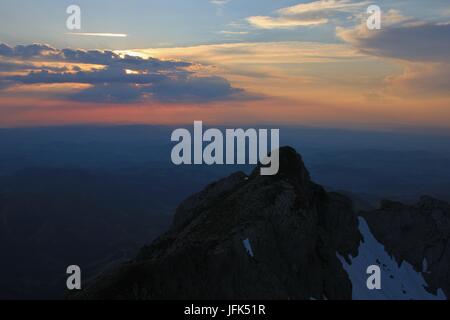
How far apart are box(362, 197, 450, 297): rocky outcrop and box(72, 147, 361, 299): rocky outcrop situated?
1801cm

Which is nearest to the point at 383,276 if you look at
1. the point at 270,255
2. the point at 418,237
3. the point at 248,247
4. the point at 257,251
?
the point at 418,237

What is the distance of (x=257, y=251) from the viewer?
6950 centimetres

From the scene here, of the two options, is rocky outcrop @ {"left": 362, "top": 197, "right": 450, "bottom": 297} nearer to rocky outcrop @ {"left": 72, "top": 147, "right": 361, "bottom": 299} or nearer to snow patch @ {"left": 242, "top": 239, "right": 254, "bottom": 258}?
rocky outcrop @ {"left": 72, "top": 147, "right": 361, "bottom": 299}

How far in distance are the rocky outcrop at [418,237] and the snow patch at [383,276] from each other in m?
1.62

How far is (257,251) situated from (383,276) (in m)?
46.7

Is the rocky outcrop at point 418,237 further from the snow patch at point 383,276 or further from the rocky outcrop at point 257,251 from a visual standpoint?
the rocky outcrop at point 257,251

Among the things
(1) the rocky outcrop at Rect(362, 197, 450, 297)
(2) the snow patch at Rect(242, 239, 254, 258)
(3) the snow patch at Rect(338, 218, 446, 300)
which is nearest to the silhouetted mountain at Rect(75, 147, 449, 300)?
(2) the snow patch at Rect(242, 239, 254, 258)

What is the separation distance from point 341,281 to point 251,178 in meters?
25.5

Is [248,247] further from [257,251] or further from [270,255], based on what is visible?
[270,255]

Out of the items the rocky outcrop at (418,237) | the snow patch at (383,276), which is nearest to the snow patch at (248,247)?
the snow patch at (383,276)

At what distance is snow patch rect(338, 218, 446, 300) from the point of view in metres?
90.5

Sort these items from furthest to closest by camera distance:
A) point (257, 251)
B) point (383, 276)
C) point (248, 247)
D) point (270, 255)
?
point (383, 276)
point (270, 255)
point (257, 251)
point (248, 247)

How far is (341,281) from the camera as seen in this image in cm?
8431
